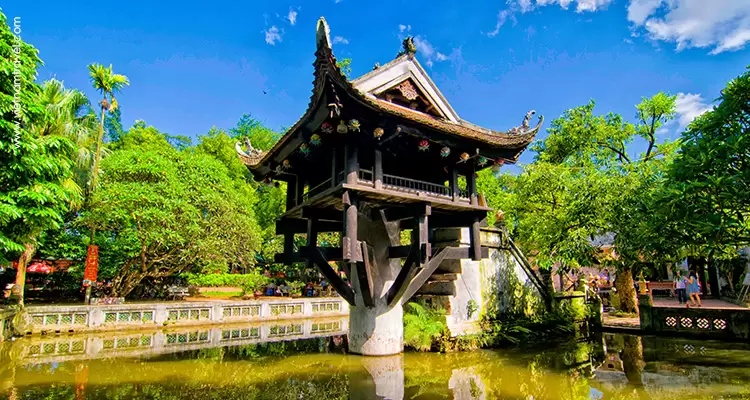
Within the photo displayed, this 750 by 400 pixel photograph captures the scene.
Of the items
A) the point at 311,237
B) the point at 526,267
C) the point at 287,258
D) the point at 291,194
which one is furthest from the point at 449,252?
the point at 526,267

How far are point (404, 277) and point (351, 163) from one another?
2.80 metres

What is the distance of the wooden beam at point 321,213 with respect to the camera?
999 cm

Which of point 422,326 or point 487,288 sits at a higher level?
point 487,288

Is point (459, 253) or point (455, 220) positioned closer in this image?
point (459, 253)

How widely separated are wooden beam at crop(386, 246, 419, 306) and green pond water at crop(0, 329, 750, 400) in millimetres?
1460

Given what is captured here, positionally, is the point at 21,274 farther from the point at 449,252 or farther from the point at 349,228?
the point at 449,252

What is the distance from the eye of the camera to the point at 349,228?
8117 mm

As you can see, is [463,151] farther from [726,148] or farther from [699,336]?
[699,336]

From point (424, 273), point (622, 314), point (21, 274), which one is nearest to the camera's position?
point (424, 273)

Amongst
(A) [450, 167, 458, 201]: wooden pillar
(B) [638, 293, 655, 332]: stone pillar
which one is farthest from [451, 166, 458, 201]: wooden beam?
(B) [638, 293, 655, 332]: stone pillar

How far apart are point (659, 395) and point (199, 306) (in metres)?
15.1

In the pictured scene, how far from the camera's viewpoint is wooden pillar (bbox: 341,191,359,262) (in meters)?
8.01

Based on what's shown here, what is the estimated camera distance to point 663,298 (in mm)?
22188

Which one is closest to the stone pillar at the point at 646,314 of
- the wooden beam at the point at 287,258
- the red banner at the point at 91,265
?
the wooden beam at the point at 287,258
